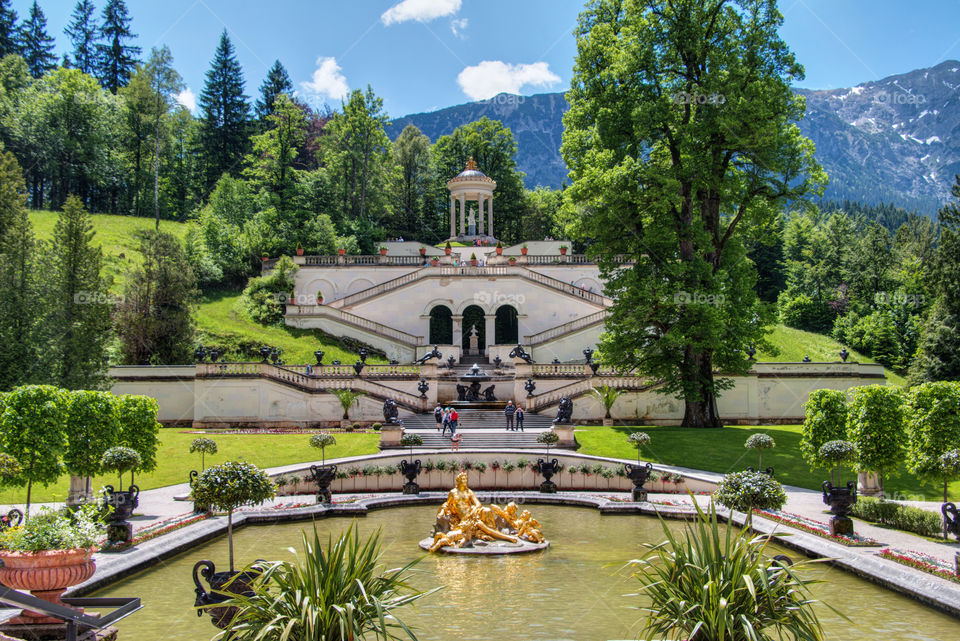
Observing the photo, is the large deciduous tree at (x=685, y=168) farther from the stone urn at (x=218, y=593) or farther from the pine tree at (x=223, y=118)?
the pine tree at (x=223, y=118)

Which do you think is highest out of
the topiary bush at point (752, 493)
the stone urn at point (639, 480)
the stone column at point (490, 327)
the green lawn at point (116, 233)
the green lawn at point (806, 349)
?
the green lawn at point (116, 233)

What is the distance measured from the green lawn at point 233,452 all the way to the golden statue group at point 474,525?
1014 cm

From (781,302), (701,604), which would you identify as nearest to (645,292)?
(701,604)

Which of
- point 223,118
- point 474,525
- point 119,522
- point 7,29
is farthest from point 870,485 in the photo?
point 7,29

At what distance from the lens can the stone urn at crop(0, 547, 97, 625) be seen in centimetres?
869

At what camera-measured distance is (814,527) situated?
17.1m

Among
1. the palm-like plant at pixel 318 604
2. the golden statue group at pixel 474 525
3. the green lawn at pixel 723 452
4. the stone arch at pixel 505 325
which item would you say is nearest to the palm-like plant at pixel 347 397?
the green lawn at pixel 723 452

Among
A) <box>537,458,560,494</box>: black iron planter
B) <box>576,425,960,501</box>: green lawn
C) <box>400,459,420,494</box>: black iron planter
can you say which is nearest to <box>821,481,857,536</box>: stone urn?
<box>576,425,960,501</box>: green lawn

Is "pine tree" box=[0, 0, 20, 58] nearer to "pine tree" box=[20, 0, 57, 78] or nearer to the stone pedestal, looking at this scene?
"pine tree" box=[20, 0, 57, 78]

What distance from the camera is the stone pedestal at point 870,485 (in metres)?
22.4

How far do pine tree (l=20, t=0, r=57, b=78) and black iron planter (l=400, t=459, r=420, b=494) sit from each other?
76399 millimetres

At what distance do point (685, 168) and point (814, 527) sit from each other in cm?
1702

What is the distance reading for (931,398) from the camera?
18.1m

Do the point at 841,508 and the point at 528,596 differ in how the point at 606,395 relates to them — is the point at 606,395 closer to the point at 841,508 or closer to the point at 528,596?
the point at 841,508
